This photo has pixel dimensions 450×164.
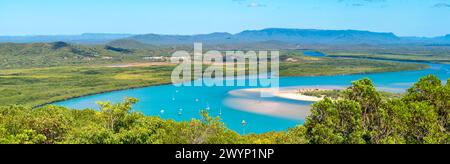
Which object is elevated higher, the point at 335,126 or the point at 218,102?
the point at 335,126

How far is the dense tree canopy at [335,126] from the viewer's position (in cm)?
1912

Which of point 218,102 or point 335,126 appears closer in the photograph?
point 335,126

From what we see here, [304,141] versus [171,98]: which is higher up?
[304,141]

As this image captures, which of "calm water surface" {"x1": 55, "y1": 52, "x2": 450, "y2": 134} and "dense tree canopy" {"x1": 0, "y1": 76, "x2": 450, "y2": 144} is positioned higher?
"dense tree canopy" {"x1": 0, "y1": 76, "x2": 450, "y2": 144}

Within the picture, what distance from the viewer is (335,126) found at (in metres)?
20.1

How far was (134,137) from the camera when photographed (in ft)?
62.2

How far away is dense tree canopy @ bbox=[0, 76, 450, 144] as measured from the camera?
19125mm

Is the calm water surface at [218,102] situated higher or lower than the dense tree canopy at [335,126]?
lower

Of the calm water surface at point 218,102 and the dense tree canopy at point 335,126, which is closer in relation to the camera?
the dense tree canopy at point 335,126

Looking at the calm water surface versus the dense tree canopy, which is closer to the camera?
the dense tree canopy

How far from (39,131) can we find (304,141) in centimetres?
1316
